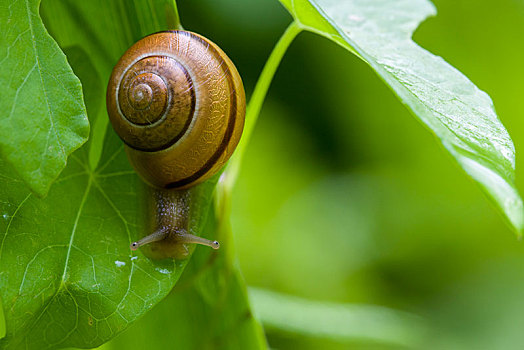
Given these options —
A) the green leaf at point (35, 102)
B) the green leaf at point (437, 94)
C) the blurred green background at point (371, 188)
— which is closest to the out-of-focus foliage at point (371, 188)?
the blurred green background at point (371, 188)

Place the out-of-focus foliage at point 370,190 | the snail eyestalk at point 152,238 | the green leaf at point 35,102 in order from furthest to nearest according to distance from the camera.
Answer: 1. the out-of-focus foliage at point 370,190
2. the snail eyestalk at point 152,238
3. the green leaf at point 35,102

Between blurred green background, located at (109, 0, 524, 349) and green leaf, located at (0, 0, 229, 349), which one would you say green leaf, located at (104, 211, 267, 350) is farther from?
blurred green background, located at (109, 0, 524, 349)

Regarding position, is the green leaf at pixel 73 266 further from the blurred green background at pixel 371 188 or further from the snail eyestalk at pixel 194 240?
the blurred green background at pixel 371 188

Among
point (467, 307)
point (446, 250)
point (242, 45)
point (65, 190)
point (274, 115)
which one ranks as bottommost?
point (467, 307)

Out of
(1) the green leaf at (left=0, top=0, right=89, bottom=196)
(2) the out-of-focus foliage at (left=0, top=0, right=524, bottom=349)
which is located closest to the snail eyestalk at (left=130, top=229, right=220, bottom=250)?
(1) the green leaf at (left=0, top=0, right=89, bottom=196)

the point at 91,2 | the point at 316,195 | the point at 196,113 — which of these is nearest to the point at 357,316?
the point at 316,195

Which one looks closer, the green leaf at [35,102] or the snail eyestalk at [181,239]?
the green leaf at [35,102]

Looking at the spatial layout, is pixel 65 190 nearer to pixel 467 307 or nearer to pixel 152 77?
pixel 152 77
